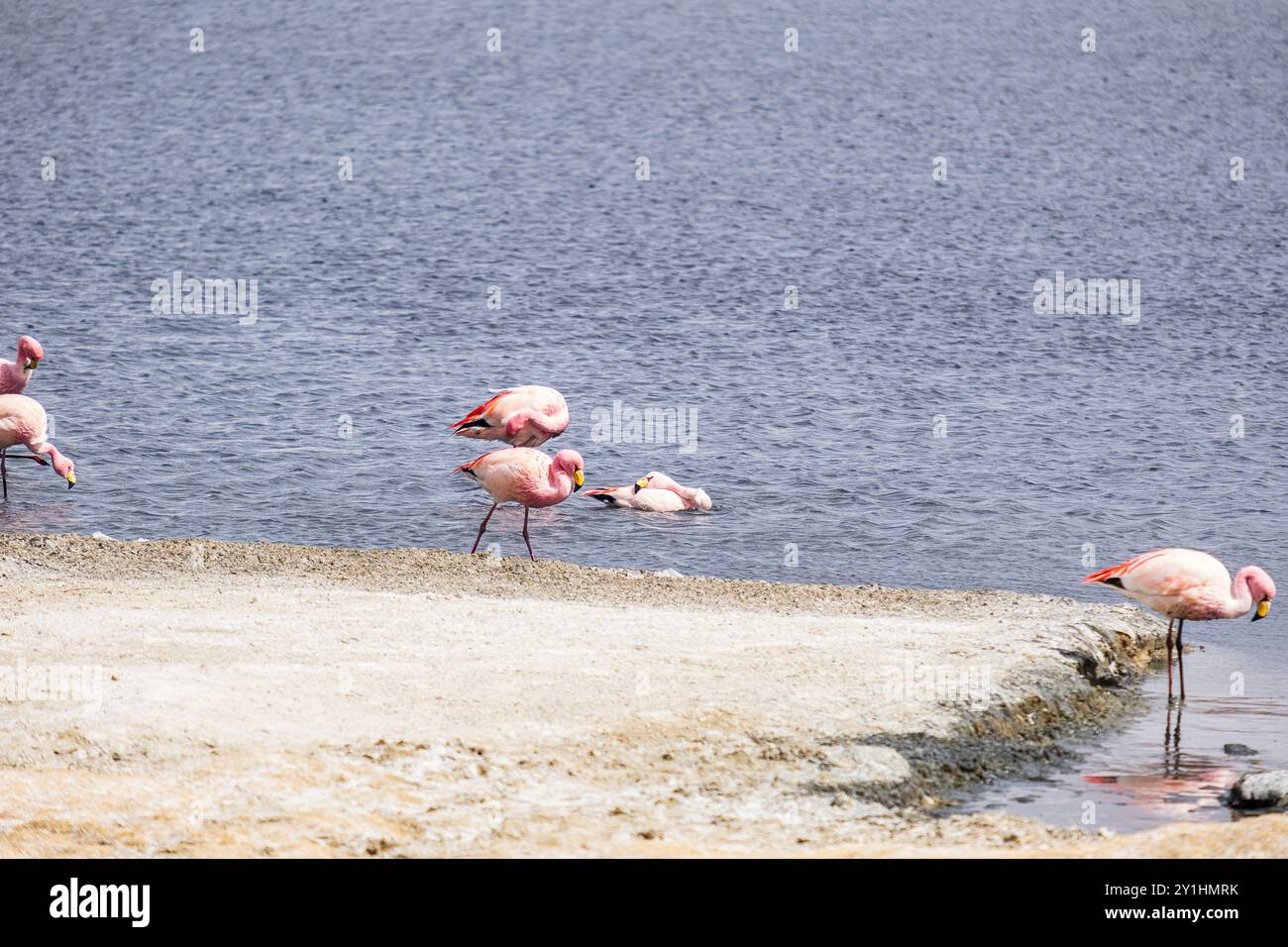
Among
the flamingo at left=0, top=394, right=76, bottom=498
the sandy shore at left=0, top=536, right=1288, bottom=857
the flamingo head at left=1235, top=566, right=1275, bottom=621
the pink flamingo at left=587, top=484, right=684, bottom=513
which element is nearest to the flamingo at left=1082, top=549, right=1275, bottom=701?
the flamingo head at left=1235, top=566, right=1275, bottom=621

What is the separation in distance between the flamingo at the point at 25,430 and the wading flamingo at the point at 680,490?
7.28 metres

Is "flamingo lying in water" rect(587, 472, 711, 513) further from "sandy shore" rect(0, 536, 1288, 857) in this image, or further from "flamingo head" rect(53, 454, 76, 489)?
"flamingo head" rect(53, 454, 76, 489)

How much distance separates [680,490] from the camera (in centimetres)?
2158

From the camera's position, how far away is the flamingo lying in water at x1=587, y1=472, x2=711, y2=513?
21219mm

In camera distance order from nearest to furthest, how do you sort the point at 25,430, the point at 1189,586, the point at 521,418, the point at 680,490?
1. the point at 1189,586
2. the point at 521,418
3. the point at 25,430
4. the point at 680,490

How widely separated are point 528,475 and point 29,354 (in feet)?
28.7

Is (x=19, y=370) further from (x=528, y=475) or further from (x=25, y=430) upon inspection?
(x=528, y=475)

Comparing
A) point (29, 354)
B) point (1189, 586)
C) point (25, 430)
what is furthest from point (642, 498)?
point (29, 354)

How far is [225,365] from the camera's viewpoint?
30.0 metres

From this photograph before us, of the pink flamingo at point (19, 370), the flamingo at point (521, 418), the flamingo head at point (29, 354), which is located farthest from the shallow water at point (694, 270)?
the flamingo head at point (29, 354)

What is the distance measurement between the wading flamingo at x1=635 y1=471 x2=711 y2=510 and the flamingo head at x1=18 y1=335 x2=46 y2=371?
27.6 ft

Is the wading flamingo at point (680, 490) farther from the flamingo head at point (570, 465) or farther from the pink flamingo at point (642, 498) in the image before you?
the flamingo head at point (570, 465)

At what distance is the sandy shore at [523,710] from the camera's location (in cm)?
1000

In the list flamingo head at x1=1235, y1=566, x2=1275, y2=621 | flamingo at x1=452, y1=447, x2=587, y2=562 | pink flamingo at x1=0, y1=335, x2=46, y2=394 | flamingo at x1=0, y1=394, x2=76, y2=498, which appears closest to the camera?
flamingo head at x1=1235, y1=566, x2=1275, y2=621
